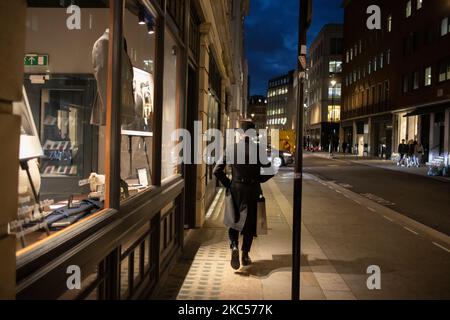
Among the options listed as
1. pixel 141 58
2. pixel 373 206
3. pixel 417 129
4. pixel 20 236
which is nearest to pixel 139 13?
pixel 141 58

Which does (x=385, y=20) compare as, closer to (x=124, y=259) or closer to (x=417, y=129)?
(x=417, y=129)

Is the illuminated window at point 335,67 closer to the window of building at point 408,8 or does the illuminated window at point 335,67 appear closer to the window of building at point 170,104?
the window of building at point 408,8

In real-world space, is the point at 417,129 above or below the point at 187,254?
above

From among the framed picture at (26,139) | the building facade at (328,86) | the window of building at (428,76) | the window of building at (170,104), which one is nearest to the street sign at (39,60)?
the window of building at (170,104)

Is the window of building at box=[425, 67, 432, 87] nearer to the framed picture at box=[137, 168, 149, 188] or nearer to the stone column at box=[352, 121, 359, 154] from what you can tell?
the stone column at box=[352, 121, 359, 154]

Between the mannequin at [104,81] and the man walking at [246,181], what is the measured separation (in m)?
2.02

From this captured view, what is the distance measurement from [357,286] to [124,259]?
3150 mm

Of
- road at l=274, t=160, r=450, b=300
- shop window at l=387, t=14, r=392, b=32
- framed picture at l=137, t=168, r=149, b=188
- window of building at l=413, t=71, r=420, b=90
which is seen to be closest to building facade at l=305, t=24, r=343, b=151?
shop window at l=387, t=14, r=392, b=32

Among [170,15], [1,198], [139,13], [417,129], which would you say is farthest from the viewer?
[417,129]

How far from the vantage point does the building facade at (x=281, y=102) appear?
120 meters

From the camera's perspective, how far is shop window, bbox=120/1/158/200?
470 centimetres

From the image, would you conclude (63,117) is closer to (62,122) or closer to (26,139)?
(62,122)

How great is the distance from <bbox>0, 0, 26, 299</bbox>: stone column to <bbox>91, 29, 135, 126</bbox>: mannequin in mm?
1953

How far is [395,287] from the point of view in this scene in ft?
18.8
